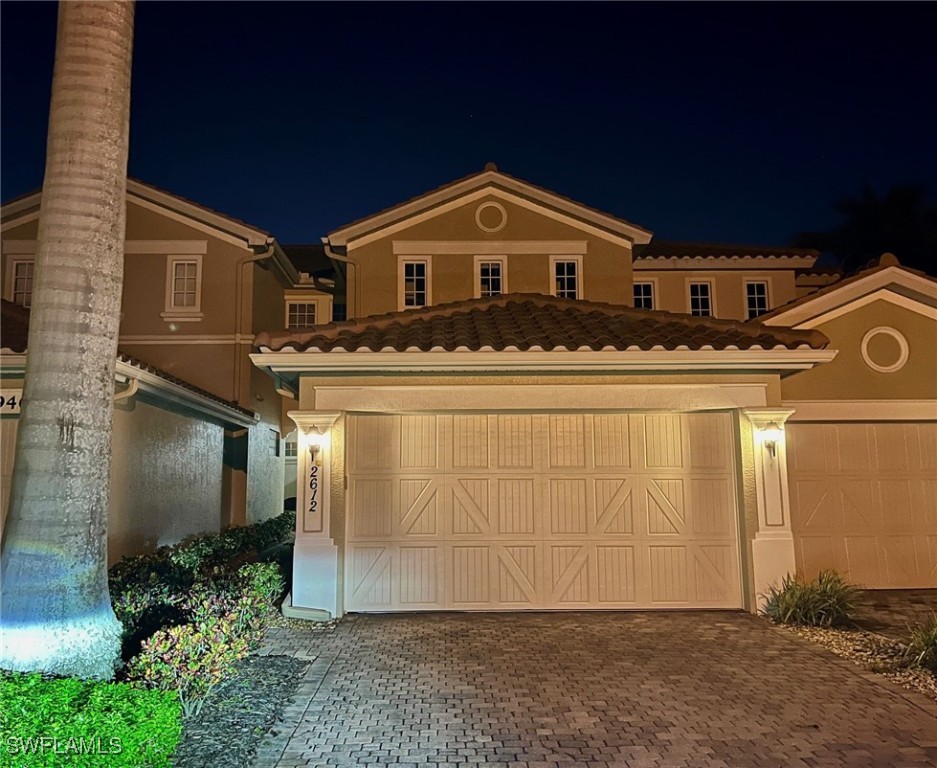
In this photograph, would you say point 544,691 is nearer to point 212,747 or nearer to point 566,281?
point 212,747

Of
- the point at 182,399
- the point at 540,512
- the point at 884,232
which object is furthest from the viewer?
the point at 884,232

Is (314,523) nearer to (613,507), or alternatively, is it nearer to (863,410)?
(613,507)

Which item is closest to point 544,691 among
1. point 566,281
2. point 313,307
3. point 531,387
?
point 531,387

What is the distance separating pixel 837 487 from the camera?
1038cm

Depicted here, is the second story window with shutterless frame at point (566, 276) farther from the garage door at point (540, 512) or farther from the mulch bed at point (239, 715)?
the mulch bed at point (239, 715)

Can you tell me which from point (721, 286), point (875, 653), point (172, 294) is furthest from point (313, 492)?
point (721, 286)

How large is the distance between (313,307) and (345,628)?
11.6 meters

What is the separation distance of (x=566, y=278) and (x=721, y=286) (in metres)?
4.69

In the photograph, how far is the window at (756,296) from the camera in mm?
17641

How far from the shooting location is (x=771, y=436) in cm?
902

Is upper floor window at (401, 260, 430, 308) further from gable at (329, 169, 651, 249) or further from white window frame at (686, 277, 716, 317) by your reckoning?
white window frame at (686, 277, 716, 317)

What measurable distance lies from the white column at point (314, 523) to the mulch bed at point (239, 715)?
1962mm

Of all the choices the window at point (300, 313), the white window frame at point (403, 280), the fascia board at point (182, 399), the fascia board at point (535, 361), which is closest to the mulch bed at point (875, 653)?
the fascia board at point (535, 361)

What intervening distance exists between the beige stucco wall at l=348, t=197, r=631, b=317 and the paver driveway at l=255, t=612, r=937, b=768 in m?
8.31
